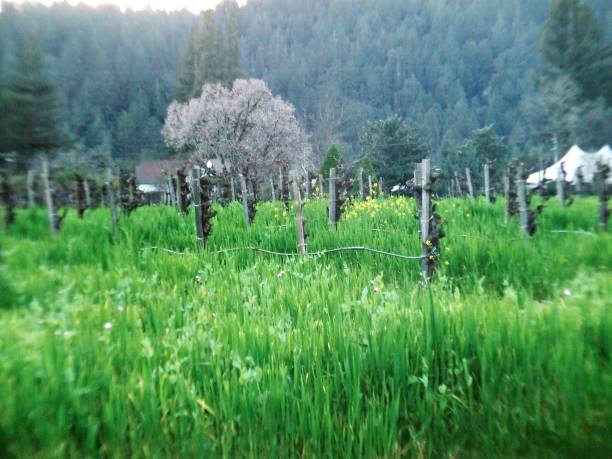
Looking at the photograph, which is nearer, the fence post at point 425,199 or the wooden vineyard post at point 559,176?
the fence post at point 425,199

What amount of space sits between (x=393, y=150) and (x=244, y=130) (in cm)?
1192

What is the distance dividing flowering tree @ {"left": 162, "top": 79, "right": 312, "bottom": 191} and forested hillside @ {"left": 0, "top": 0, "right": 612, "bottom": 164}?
2.67m

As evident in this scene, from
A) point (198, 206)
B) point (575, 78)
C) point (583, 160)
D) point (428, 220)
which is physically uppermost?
point (575, 78)

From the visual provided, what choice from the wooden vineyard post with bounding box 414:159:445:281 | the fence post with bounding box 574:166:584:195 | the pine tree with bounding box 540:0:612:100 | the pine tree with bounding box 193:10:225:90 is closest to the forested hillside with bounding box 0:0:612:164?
the pine tree with bounding box 540:0:612:100

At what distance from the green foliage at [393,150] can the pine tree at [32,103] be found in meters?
29.9

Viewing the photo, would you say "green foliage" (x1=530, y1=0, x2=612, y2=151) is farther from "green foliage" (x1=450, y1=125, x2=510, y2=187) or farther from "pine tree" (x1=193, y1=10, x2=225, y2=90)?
"pine tree" (x1=193, y1=10, x2=225, y2=90)

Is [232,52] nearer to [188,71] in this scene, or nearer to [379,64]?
[188,71]

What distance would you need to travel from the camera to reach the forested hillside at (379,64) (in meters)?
22.0

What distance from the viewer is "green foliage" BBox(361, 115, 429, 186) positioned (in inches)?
1278

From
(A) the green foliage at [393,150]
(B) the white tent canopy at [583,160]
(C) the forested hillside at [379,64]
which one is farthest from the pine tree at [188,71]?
(B) the white tent canopy at [583,160]

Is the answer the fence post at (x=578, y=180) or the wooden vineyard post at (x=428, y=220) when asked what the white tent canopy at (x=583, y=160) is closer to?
the fence post at (x=578, y=180)

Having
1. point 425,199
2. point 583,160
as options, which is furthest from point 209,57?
point 425,199

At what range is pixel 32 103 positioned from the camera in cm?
242

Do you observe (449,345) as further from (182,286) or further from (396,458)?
(182,286)
